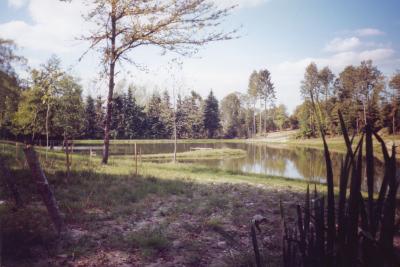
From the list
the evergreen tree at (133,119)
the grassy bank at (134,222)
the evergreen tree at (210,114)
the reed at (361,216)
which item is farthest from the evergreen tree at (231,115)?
the reed at (361,216)

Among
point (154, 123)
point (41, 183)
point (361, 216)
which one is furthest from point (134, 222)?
point (154, 123)

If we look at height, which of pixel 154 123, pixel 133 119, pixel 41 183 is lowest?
pixel 41 183

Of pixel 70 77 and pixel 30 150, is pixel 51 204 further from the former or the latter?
pixel 70 77

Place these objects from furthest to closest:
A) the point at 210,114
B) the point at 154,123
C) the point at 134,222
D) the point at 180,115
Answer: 1. the point at 210,114
2. the point at 154,123
3. the point at 180,115
4. the point at 134,222

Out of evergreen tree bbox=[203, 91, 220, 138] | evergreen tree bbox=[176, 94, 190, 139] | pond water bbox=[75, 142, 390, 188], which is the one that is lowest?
pond water bbox=[75, 142, 390, 188]

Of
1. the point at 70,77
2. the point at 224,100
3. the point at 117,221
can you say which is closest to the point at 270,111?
the point at 224,100

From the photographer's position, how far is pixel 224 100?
99.0 metres

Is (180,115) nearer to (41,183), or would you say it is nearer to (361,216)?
(41,183)

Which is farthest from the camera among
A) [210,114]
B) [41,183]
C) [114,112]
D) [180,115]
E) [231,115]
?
[231,115]

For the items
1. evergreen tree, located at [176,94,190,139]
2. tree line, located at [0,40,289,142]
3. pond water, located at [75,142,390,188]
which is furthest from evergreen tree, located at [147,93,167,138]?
evergreen tree, located at [176,94,190,139]

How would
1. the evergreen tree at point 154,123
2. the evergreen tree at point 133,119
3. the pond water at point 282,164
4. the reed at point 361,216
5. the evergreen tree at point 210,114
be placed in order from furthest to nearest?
the evergreen tree at point 210,114, the evergreen tree at point 154,123, the evergreen tree at point 133,119, the pond water at point 282,164, the reed at point 361,216

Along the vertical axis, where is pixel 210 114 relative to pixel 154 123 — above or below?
above

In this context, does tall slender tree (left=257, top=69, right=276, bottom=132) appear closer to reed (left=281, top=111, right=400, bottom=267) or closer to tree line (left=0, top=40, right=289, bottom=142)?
tree line (left=0, top=40, right=289, bottom=142)

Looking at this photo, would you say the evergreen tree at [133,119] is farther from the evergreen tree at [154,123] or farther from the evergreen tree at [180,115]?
the evergreen tree at [180,115]
